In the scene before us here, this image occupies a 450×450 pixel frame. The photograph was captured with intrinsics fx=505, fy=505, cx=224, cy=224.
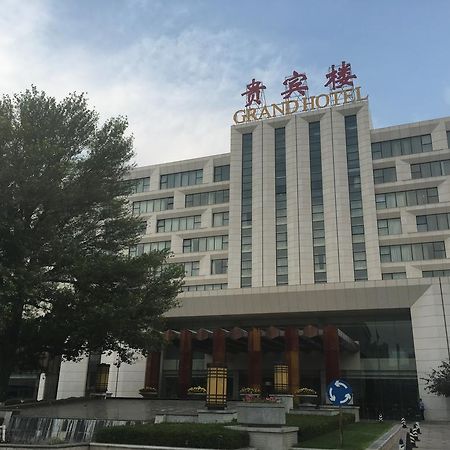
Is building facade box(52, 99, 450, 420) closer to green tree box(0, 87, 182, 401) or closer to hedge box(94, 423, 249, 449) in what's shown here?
green tree box(0, 87, 182, 401)

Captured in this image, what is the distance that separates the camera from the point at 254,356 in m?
35.9

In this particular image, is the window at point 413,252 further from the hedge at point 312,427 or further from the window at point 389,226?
the hedge at point 312,427

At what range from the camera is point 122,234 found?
24156 mm

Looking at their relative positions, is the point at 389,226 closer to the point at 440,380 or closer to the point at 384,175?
the point at 384,175

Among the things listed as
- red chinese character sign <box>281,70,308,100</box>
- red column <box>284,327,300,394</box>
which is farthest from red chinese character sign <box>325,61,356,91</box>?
red column <box>284,327,300,394</box>

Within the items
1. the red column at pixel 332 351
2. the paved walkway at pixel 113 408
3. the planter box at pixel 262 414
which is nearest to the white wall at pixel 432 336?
the red column at pixel 332 351

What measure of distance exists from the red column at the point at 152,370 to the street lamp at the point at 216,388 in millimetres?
22537

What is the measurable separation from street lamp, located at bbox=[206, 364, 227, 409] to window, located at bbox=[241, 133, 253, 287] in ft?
108

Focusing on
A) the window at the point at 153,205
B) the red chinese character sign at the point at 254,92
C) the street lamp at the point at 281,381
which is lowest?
the street lamp at the point at 281,381

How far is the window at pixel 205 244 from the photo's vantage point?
55375 mm

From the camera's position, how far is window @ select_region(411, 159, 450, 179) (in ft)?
167

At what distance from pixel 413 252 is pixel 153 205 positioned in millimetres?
29471

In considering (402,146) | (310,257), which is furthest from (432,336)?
(402,146)

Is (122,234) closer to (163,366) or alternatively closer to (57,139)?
(57,139)
